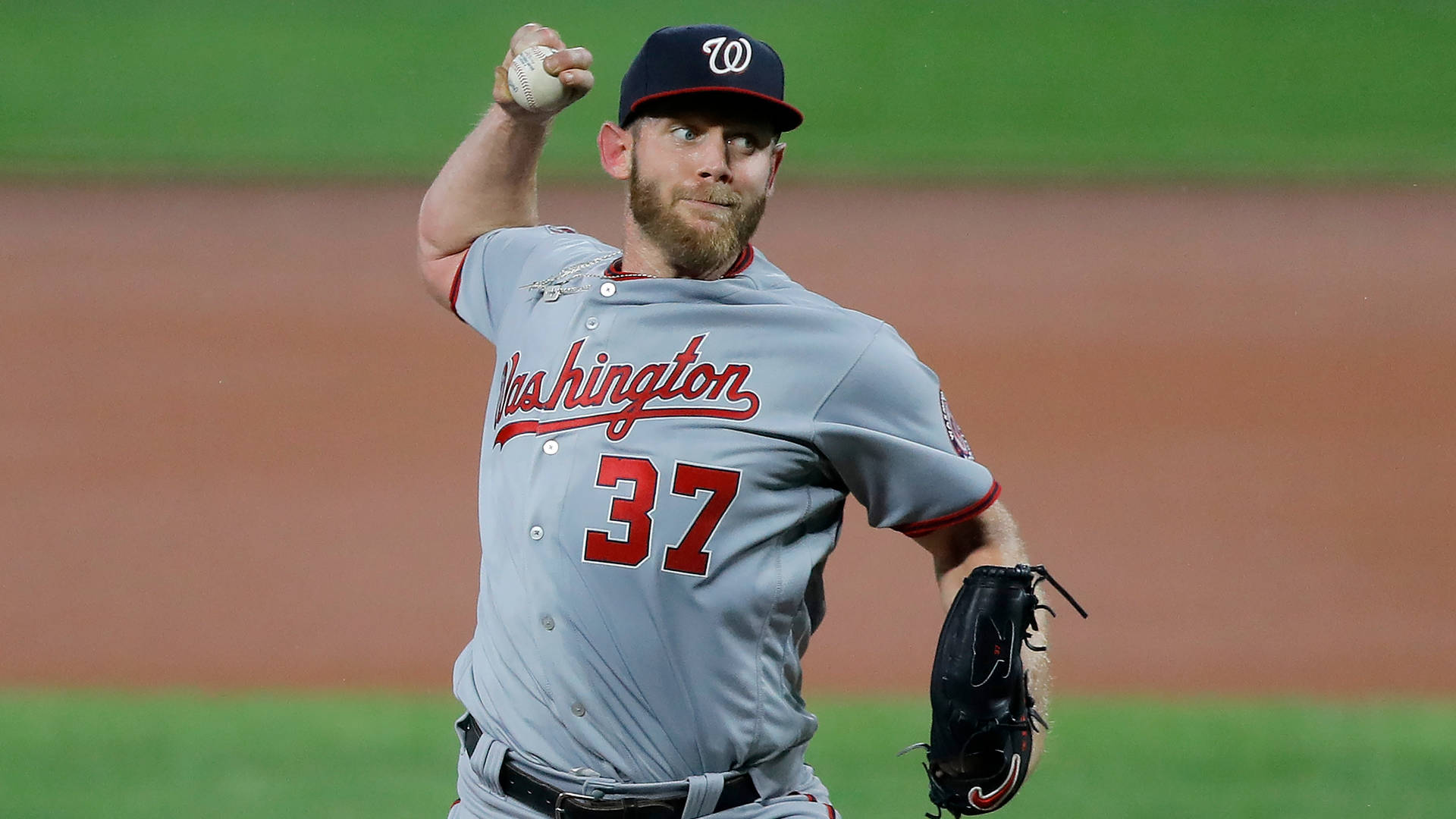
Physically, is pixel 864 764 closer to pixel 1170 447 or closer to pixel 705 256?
pixel 705 256

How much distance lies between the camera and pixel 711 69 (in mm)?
3105

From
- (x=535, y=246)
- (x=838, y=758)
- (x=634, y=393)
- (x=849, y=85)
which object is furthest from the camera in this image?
(x=849, y=85)

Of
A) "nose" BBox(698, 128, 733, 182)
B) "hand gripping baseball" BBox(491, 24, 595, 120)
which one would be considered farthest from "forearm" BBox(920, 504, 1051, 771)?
"hand gripping baseball" BBox(491, 24, 595, 120)

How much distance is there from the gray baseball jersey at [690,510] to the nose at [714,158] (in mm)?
203

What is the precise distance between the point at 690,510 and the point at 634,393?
0.26 metres

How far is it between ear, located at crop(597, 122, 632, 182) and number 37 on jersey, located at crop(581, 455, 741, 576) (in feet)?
2.07

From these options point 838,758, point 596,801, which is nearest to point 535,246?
point 596,801

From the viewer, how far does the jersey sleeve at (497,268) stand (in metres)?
3.53

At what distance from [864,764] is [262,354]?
6.22 metres

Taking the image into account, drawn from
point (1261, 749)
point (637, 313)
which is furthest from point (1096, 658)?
point (637, 313)

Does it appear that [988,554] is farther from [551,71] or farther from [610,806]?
[551,71]

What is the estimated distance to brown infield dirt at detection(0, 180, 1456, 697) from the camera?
7996 millimetres

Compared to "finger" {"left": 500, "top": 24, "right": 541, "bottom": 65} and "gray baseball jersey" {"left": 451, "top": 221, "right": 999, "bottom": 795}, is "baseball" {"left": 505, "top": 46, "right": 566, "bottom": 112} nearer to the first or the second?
"finger" {"left": 500, "top": 24, "right": 541, "bottom": 65}

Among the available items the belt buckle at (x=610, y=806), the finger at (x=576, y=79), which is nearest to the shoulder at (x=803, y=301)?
the finger at (x=576, y=79)
